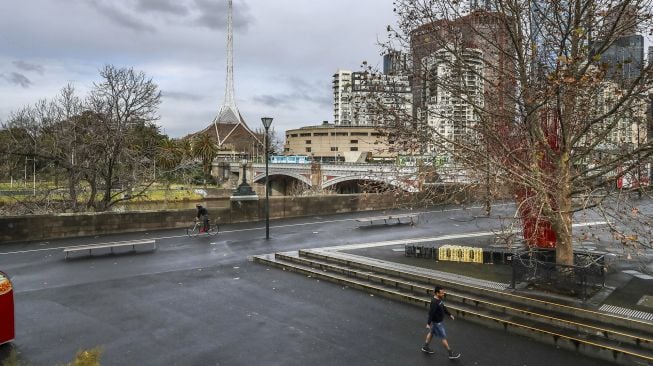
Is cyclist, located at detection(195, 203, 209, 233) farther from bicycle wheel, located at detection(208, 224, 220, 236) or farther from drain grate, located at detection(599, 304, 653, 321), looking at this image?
drain grate, located at detection(599, 304, 653, 321)

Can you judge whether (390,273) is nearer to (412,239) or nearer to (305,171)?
(412,239)

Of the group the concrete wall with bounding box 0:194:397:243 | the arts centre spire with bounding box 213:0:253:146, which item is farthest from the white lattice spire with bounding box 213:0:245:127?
the concrete wall with bounding box 0:194:397:243

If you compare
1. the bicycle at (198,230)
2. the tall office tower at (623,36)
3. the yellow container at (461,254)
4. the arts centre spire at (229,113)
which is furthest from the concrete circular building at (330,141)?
the tall office tower at (623,36)

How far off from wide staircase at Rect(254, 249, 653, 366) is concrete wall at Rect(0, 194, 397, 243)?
127 inches

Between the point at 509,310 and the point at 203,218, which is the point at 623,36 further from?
the point at 203,218

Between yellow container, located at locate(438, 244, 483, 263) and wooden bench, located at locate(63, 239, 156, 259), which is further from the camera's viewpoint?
wooden bench, located at locate(63, 239, 156, 259)

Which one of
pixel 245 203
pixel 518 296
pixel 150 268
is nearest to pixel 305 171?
pixel 245 203

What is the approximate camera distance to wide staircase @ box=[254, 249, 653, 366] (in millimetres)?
9031

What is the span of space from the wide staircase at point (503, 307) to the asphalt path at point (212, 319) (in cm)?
32

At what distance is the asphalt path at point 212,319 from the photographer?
346 inches

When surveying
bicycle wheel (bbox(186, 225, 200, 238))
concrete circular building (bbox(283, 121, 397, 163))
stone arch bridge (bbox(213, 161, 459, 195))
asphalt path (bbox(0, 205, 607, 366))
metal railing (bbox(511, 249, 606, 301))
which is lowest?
asphalt path (bbox(0, 205, 607, 366))

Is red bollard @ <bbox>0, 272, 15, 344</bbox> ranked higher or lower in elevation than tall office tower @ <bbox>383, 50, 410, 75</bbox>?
lower

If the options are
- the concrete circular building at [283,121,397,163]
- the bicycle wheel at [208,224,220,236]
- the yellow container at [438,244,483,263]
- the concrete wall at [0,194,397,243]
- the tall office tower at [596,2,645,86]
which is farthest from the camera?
the concrete circular building at [283,121,397,163]

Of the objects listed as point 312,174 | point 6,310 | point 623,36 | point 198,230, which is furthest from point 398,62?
point 312,174
